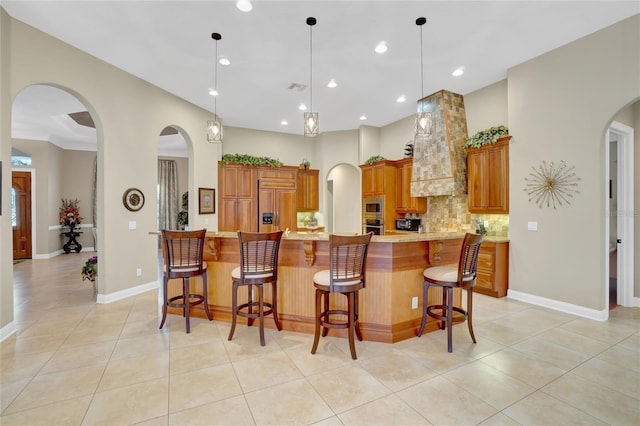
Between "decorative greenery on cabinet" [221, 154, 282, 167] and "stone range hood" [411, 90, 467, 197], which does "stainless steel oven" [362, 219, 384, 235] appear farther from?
"decorative greenery on cabinet" [221, 154, 282, 167]

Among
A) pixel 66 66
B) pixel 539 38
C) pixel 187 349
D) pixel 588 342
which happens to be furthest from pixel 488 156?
pixel 66 66

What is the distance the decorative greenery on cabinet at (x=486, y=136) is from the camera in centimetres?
463

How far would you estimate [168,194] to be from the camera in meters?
10.1

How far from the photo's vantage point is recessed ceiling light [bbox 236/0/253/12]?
2.98 m

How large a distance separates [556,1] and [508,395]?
3.92 m

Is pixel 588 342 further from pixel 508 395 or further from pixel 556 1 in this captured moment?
pixel 556 1

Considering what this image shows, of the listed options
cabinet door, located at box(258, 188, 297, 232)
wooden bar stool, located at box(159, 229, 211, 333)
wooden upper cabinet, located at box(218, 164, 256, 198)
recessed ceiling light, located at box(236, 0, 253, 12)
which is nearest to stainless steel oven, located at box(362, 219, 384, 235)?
cabinet door, located at box(258, 188, 297, 232)

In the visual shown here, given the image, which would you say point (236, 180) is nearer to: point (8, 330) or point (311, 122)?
point (311, 122)

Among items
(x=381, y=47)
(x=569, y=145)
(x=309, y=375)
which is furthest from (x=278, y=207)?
(x=569, y=145)

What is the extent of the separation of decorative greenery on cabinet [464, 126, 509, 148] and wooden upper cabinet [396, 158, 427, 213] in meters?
1.36

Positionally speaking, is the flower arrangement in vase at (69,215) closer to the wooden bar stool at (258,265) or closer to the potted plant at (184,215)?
the potted plant at (184,215)

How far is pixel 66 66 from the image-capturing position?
3.76m

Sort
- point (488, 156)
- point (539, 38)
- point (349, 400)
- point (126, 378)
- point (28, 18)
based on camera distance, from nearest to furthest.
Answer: point (349, 400), point (126, 378), point (28, 18), point (539, 38), point (488, 156)

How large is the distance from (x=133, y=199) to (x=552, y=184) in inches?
250
